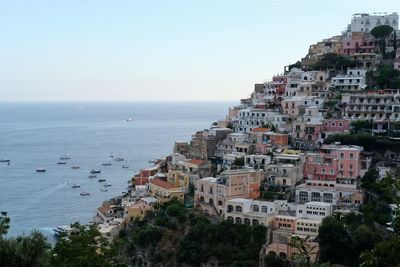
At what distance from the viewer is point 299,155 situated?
3023cm

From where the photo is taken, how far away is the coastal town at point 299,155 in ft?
85.9

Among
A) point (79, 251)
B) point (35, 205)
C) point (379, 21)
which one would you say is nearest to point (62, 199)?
point (35, 205)

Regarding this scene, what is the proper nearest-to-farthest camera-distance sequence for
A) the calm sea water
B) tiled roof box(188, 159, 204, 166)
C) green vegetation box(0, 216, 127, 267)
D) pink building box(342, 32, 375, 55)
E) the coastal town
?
green vegetation box(0, 216, 127, 267) < the coastal town < tiled roof box(188, 159, 204, 166) < the calm sea water < pink building box(342, 32, 375, 55)

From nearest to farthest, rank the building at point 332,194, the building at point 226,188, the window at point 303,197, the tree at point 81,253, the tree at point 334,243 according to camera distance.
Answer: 1. the tree at point 81,253
2. the tree at point 334,243
3. the building at point 332,194
4. the window at point 303,197
5. the building at point 226,188

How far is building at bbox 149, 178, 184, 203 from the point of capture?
30.9 metres

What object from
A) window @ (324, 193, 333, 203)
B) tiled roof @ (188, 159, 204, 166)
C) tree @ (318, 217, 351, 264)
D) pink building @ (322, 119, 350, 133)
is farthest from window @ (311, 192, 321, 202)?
tiled roof @ (188, 159, 204, 166)

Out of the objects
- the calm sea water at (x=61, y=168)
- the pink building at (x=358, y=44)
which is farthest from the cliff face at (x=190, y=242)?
the pink building at (x=358, y=44)

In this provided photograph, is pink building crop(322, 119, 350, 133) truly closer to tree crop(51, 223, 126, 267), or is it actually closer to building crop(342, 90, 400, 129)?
building crop(342, 90, 400, 129)

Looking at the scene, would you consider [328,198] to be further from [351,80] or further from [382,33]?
[382,33]

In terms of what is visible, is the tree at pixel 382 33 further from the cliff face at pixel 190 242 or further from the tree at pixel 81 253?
the tree at pixel 81 253

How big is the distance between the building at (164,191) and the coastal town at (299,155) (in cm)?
6

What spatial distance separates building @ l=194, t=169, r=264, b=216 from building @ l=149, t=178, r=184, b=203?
2141 mm

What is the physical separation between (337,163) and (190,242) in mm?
9342

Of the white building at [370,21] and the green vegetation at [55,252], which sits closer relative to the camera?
the green vegetation at [55,252]
